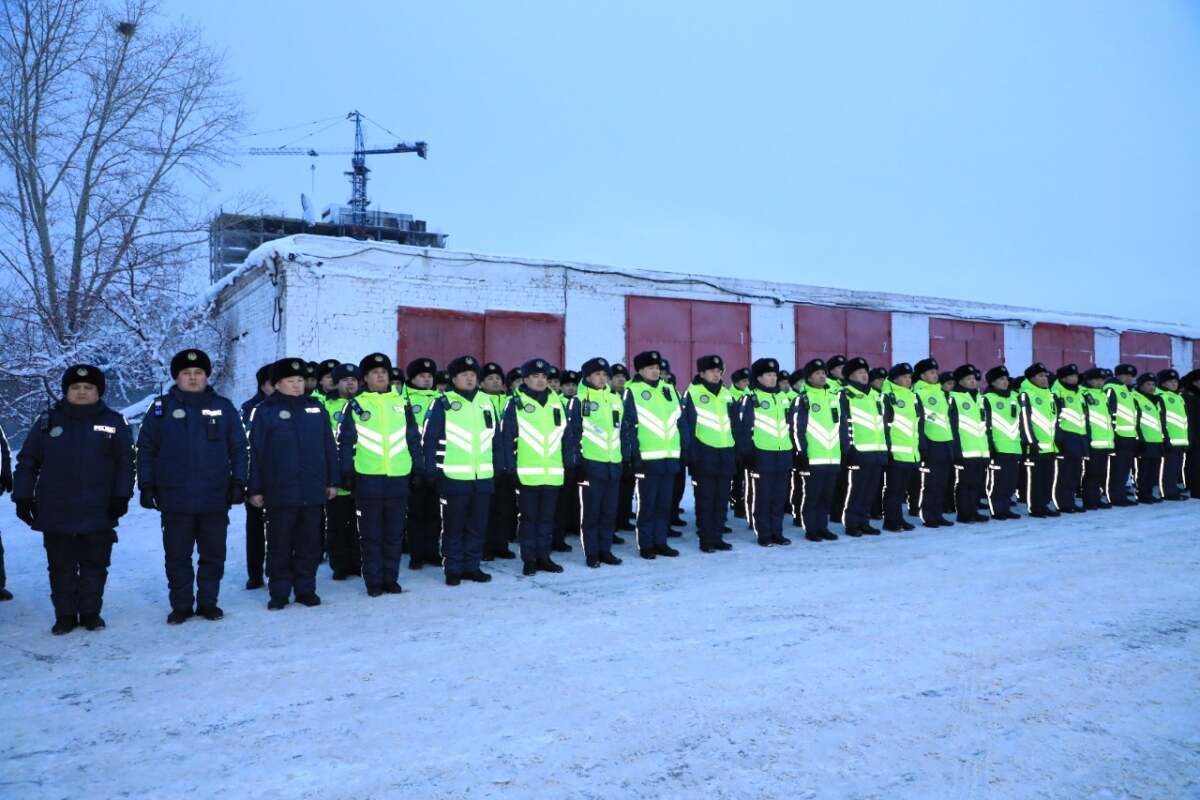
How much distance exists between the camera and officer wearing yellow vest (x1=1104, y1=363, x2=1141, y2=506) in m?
12.6

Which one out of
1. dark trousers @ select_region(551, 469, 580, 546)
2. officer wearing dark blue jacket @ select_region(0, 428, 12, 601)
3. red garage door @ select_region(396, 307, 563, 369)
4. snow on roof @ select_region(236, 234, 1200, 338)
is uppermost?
snow on roof @ select_region(236, 234, 1200, 338)

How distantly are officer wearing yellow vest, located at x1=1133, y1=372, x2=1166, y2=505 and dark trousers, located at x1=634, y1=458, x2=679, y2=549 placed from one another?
8.49 m

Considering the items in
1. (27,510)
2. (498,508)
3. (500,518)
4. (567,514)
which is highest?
(27,510)

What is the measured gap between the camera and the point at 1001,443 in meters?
11.3

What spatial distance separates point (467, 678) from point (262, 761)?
1.28m

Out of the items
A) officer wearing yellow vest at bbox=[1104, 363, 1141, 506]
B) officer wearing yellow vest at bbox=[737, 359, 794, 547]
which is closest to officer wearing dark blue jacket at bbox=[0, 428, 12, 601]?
officer wearing yellow vest at bbox=[737, 359, 794, 547]

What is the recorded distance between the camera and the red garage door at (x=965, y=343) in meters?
19.9

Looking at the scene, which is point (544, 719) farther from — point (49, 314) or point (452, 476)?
point (49, 314)

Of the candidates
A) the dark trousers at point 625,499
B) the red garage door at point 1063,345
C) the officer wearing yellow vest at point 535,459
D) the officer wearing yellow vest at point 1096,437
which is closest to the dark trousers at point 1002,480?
the officer wearing yellow vest at point 1096,437

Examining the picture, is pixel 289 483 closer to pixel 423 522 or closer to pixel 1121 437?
pixel 423 522

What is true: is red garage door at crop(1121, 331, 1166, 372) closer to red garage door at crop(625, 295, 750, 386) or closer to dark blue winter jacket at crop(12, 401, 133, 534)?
red garage door at crop(625, 295, 750, 386)

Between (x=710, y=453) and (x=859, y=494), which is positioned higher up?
(x=710, y=453)

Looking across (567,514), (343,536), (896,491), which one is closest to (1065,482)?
(896,491)

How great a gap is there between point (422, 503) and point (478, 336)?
22.1 ft
